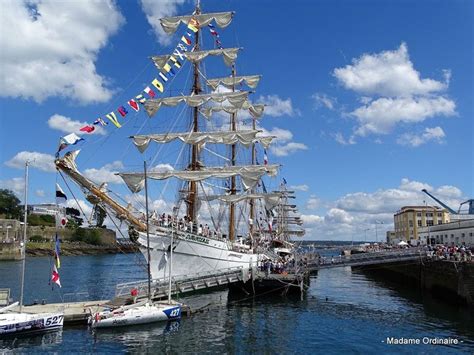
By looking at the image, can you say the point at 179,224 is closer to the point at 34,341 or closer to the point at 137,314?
the point at 137,314

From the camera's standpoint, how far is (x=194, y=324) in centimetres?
2875

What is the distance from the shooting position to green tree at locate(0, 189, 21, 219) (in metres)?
138

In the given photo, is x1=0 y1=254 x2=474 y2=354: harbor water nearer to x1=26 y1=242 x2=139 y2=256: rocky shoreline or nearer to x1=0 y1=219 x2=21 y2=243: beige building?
x1=0 y1=219 x2=21 y2=243: beige building

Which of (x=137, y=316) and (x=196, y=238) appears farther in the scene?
(x=196, y=238)

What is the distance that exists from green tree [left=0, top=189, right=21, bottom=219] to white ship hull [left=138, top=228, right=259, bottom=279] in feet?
364

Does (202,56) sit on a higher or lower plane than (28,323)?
higher

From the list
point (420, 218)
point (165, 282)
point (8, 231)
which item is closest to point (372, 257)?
point (165, 282)

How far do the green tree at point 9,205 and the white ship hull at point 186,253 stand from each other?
110824mm

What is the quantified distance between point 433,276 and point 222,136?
25001 mm

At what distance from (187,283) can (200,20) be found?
2988 centimetres

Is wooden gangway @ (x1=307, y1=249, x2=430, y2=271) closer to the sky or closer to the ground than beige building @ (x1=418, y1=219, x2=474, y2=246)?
closer to the ground

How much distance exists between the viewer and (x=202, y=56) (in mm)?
51969

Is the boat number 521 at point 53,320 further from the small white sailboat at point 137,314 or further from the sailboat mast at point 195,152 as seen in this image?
the sailboat mast at point 195,152

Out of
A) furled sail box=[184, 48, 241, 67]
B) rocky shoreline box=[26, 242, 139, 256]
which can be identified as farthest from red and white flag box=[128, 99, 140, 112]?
rocky shoreline box=[26, 242, 139, 256]
